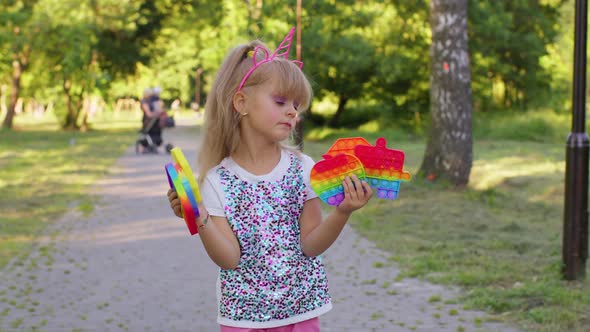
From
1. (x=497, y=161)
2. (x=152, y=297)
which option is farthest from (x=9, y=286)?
(x=497, y=161)

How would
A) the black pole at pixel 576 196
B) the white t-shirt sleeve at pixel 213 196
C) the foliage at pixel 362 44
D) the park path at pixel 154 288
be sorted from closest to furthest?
the white t-shirt sleeve at pixel 213 196, the park path at pixel 154 288, the black pole at pixel 576 196, the foliage at pixel 362 44

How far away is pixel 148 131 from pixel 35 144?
25.3 ft

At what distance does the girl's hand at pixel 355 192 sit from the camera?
2629 millimetres

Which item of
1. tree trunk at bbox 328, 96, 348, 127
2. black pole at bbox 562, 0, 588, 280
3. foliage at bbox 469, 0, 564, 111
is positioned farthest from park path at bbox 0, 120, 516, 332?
tree trunk at bbox 328, 96, 348, 127

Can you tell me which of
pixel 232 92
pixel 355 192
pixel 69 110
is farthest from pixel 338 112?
pixel 355 192

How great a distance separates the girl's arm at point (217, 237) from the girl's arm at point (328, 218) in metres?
0.24

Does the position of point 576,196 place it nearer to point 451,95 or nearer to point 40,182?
point 451,95

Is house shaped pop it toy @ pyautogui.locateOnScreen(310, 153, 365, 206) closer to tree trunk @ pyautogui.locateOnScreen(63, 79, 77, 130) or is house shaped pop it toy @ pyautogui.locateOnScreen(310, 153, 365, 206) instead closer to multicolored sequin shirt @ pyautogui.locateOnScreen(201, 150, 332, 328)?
multicolored sequin shirt @ pyautogui.locateOnScreen(201, 150, 332, 328)

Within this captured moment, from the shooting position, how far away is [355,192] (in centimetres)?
263

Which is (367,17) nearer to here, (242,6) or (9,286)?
(242,6)

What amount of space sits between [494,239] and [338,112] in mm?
23024

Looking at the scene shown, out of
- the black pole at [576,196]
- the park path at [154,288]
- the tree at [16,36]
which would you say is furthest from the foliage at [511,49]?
the black pole at [576,196]

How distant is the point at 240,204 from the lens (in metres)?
2.88

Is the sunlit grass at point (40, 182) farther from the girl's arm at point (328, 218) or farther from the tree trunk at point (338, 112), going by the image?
the tree trunk at point (338, 112)
